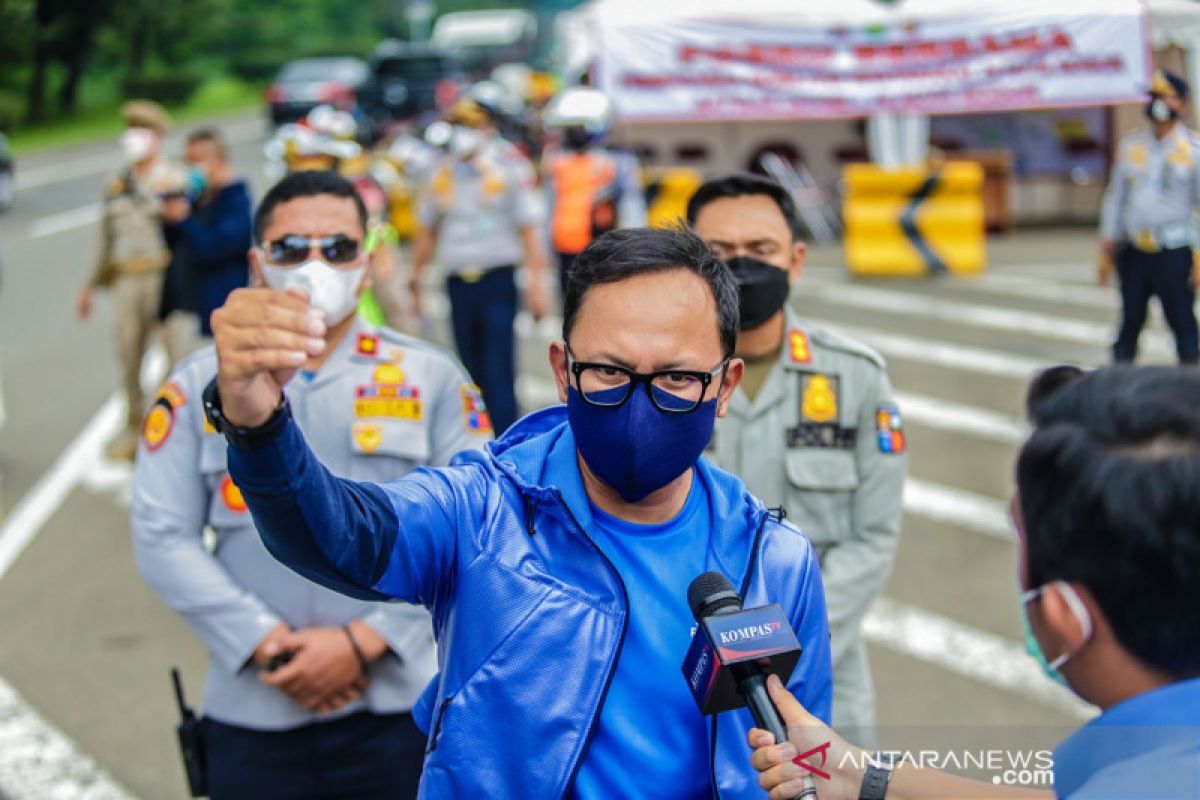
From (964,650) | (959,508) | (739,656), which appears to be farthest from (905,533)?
(739,656)

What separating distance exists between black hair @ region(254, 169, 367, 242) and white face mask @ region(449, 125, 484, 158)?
5.73m

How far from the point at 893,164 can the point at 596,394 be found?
15.2 m

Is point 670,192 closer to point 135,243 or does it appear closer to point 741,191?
point 135,243

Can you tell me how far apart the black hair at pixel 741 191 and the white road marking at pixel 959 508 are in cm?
371

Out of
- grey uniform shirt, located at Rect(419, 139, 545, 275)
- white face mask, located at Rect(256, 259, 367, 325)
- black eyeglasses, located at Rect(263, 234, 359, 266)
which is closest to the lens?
white face mask, located at Rect(256, 259, 367, 325)

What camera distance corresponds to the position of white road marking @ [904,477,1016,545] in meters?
7.88

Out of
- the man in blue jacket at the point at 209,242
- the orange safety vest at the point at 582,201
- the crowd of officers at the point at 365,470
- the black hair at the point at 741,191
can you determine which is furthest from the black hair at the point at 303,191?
the orange safety vest at the point at 582,201

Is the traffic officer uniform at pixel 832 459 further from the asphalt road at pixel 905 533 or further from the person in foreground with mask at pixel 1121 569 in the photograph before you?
the person in foreground with mask at pixel 1121 569

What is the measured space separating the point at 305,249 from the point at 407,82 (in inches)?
1201

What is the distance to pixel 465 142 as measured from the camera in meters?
9.54

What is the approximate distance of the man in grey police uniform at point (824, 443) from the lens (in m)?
3.94

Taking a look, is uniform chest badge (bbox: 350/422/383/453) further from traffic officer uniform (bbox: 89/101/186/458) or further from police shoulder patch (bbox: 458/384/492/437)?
traffic officer uniform (bbox: 89/101/186/458)

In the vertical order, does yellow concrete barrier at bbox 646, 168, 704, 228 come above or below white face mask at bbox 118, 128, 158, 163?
below

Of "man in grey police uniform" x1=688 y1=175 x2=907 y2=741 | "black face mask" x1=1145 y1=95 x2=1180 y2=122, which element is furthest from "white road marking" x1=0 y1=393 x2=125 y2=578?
"black face mask" x1=1145 y1=95 x2=1180 y2=122
